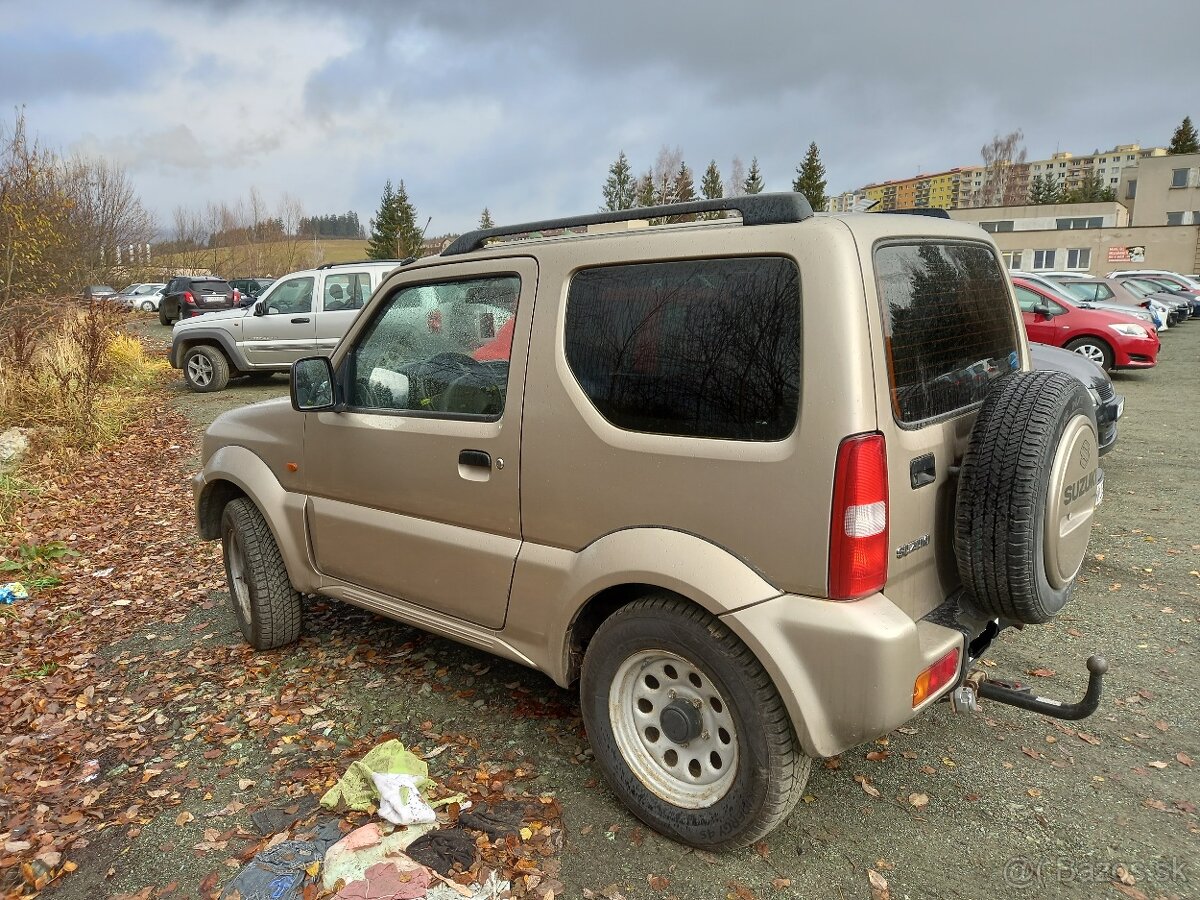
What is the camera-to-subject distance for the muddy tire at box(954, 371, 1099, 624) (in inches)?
91.2

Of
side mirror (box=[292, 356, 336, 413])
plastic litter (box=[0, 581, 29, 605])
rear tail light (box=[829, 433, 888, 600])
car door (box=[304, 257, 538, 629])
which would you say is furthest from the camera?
plastic litter (box=[0, 581, 29, 605])

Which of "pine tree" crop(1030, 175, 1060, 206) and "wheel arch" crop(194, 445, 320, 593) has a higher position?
"pine tree" crop(1030, 175, 1060, 206)

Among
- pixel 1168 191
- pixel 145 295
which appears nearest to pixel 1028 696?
pixel 145 295

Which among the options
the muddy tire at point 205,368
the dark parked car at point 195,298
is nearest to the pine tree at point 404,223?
the dark parked car at point 195,298

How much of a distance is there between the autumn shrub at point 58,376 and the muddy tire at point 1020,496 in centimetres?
954

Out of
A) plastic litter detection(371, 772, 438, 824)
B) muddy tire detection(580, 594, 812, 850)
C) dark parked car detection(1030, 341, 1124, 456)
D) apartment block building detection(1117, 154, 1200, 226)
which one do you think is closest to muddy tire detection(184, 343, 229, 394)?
dark parked car detection(1030, 341, 1124, 456)

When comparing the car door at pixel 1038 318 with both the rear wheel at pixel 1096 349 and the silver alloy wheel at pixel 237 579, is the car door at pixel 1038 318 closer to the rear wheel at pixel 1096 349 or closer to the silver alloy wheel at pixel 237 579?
the rear wheel at pixel 1096 349

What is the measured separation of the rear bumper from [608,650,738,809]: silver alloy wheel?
26 centimetres

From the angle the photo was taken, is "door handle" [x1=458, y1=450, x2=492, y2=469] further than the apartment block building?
No

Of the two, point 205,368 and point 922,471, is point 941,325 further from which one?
point 205,368

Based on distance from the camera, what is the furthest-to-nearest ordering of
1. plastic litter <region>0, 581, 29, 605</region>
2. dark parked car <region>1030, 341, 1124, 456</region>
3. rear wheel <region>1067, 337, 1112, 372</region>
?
rear wheel <region>1067, 337, 1112, 372</region> → dark parked car <region>1030, 341, 1124, 456</region> → plastic litter <region>0, 581, 29, 605</region>

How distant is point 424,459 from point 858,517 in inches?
67.1

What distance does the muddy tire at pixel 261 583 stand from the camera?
4.00 meters

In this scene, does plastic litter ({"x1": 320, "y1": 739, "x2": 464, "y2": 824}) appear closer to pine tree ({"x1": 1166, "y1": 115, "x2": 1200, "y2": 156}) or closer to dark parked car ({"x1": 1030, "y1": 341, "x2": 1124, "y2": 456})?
dark parked car ({"x1": 1030, "y1": 341, "x2": 1124, "y2": 456})
